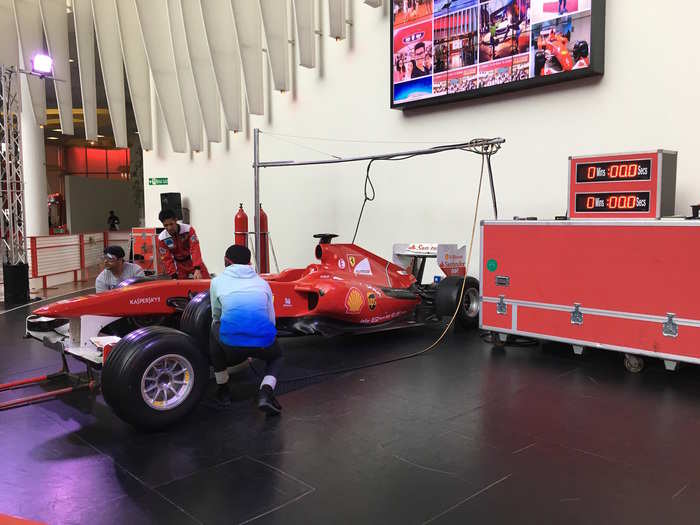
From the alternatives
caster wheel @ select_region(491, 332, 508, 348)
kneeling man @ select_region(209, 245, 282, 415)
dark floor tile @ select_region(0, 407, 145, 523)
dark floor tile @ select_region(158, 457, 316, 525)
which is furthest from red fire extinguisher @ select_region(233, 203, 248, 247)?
dark floor tile @ select_region(158, 457, 316, 525)

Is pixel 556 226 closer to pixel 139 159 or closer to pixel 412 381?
pixel 412 381

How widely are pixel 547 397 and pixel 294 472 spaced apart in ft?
8.36

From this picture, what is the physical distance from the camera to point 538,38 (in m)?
7.93

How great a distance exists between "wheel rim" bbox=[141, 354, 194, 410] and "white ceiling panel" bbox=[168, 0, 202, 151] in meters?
10.5

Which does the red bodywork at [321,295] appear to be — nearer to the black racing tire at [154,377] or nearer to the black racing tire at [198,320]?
the black racing tire at [198,320]

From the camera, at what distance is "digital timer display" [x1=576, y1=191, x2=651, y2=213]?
5.72 meters

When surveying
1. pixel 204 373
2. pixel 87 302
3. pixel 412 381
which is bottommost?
pixel 412 381

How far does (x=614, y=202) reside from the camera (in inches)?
233

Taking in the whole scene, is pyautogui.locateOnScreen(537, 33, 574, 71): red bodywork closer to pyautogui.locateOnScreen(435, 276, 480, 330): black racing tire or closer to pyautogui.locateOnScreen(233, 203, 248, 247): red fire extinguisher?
pyautogui.locateOnScreen(435, 276, 480, 330): black racing tire

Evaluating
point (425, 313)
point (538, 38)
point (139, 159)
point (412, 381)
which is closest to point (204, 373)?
point (412, 381)

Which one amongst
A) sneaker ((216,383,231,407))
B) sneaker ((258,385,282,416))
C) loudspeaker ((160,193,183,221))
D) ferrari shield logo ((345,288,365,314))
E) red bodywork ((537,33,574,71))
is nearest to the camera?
sneaker ((258,385,282,416))

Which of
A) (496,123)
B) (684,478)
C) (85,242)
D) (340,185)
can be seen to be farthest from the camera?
(85,242)

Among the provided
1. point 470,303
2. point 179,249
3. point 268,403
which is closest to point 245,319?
point 268,403

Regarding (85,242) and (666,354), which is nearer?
(666,354)
